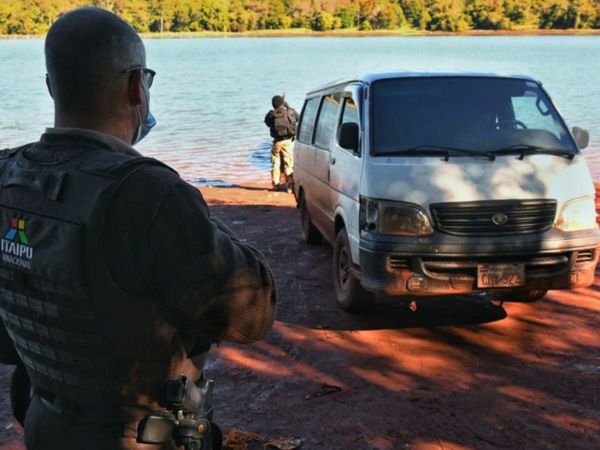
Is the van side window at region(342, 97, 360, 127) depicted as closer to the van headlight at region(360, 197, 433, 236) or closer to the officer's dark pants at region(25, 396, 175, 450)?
the van headlight at region(360, 197, 433, 236)

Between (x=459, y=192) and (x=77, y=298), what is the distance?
13.8 ft

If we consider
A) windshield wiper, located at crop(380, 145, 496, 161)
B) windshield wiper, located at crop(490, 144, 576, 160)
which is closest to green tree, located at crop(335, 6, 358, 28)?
windshield wiper, located at crop(490, 144, 576, 160)

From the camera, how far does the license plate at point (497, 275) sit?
5520 millimetres

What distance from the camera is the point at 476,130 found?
622 cm

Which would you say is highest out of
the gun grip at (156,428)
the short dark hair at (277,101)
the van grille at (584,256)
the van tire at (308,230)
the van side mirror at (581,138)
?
the van side mirror at (581,138)

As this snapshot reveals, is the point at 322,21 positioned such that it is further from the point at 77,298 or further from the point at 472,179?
the point at 77,298

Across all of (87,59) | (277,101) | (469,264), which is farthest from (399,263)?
(277,101)

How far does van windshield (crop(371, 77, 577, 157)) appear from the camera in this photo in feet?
19.9

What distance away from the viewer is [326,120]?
783cm

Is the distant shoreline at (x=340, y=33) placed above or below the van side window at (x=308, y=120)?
below

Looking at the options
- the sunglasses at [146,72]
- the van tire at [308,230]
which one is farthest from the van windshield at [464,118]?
the sunglasses at [146,72]

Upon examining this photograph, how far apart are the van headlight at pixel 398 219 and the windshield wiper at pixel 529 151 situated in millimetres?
930

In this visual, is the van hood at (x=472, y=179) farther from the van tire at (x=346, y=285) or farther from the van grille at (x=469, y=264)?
the van tire at (x=346, y=285)

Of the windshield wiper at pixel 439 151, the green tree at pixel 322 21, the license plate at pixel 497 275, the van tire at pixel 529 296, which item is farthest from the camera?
the green tree at pixel 322 21
